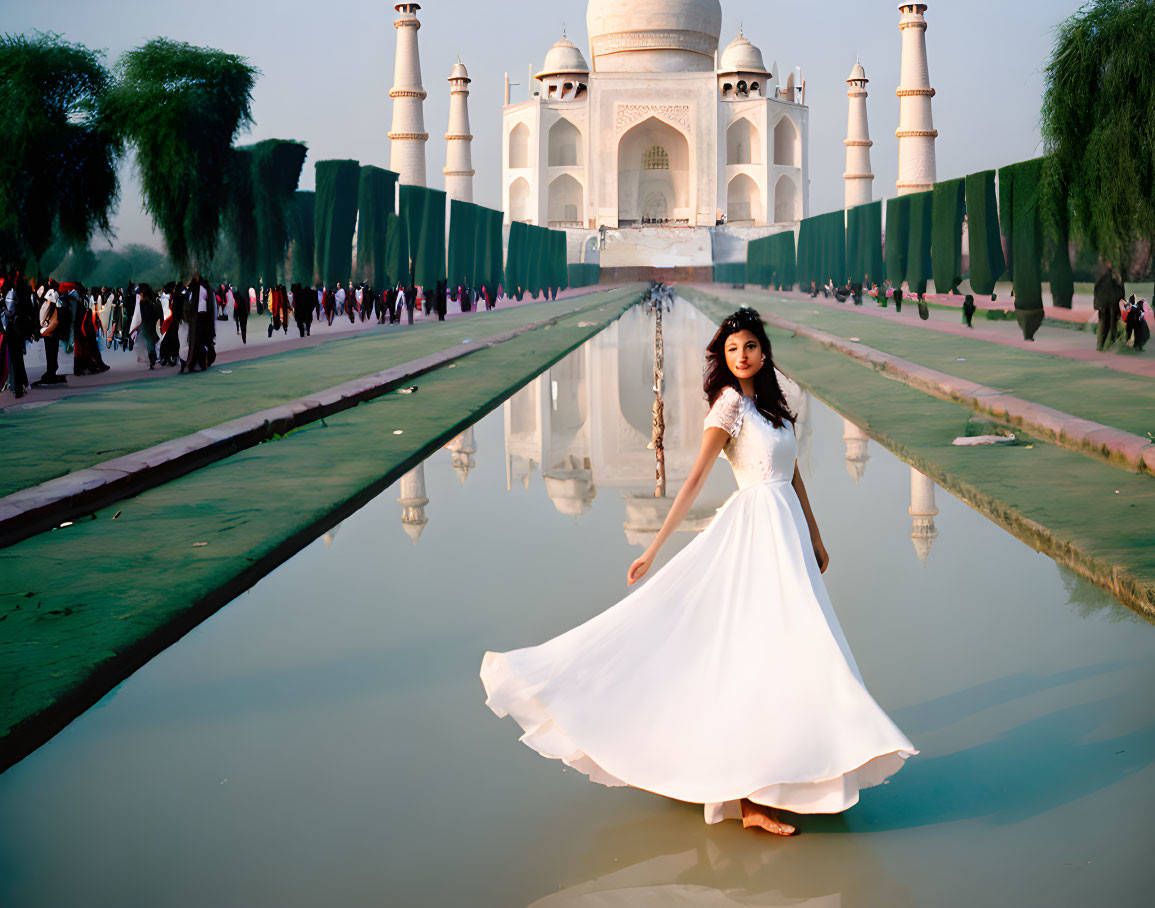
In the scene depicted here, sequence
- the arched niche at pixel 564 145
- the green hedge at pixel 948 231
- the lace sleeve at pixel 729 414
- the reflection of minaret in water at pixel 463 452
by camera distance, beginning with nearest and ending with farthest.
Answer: the lace sleeve at pixel 729 414 < the reflection of minaret in water at pixel 463 452 < the green hedge at pixel 948 231 < the arched niche at pixel 564 145

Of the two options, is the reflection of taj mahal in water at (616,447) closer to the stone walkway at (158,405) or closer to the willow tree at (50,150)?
the stone walkway at (158,405)

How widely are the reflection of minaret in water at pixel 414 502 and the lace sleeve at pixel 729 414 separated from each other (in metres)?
2.52

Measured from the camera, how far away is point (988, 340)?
54.0ft

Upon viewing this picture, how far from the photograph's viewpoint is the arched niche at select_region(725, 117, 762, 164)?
60438 millimetres

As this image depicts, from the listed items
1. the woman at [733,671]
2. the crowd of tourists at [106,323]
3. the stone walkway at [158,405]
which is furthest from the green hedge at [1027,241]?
the woman at [733,671]

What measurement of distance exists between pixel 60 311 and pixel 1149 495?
10.5 meters

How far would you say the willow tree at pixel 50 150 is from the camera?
17719mm

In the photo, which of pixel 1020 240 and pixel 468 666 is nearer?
pixel 468 666

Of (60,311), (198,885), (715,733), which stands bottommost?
(198,885)

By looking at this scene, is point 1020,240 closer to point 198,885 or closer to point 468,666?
point 468,666

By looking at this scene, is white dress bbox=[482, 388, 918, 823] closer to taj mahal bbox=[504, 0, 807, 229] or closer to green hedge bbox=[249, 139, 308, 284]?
green hedge bbox=[249, 139, 308, 284]

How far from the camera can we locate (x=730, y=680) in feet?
7.63

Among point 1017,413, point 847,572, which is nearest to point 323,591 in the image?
point 847,572

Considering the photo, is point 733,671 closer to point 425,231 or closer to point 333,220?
point 333,220
